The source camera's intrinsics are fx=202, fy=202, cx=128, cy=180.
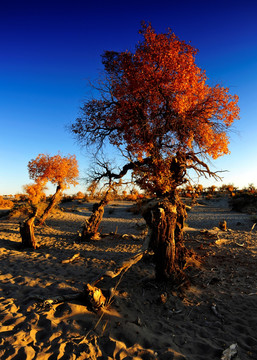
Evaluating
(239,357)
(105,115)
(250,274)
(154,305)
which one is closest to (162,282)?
(154,305)

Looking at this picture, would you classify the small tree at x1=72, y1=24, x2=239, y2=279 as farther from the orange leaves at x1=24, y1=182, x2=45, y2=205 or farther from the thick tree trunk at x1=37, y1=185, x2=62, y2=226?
the orange leaves at x1=24, y1=182, x2=45, y2=205

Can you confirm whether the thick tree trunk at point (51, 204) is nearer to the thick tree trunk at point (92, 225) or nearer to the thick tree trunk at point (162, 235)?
the thick tree trunk at point (92, 225)

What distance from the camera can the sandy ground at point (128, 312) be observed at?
12.2 feet

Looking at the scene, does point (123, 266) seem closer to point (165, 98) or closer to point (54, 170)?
point (165, 98)

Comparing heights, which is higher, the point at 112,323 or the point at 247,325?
the point at 112,323

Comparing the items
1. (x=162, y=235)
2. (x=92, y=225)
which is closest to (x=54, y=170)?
(x=92, y=225)

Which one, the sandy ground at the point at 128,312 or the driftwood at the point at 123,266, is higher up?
the driftwood at the point at 123,266

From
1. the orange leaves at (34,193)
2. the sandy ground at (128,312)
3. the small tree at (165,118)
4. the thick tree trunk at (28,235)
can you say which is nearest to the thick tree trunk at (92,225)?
the thick tree trunk at (28,235)

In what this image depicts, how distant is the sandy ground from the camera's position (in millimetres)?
3723

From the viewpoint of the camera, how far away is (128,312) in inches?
196

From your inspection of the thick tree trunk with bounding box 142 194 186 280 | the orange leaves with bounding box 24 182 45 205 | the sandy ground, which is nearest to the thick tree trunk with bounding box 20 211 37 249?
the sandy ground

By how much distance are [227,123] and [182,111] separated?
2306 mm

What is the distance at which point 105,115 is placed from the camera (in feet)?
29.6

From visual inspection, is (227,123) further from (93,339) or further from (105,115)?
(93,339)
